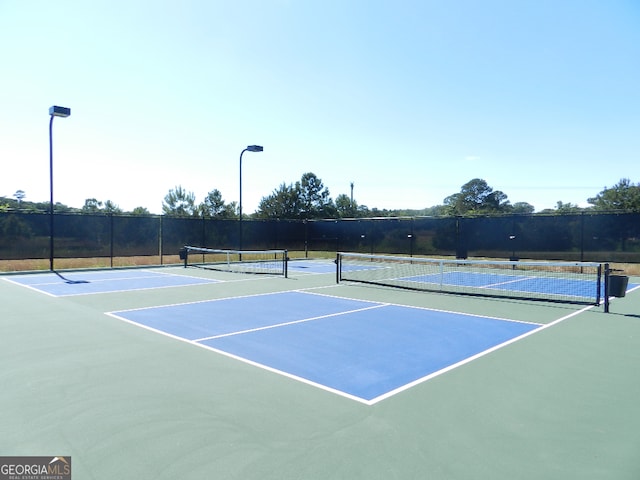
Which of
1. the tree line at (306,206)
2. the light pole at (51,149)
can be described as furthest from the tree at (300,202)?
the light pole at (51,149)

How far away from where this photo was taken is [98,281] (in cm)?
1284

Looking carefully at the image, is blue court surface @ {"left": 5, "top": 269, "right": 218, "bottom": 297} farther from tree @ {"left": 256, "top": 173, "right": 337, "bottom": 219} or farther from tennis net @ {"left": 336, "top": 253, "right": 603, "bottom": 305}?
tree @ {"left": 256, "top": 173, "right": 337, "bottom": 219}

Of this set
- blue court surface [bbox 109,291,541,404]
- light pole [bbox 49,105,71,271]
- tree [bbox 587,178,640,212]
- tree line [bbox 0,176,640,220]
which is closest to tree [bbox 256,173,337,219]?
tree line [bbox 0,176,640,220]

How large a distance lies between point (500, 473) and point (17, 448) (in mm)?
3231

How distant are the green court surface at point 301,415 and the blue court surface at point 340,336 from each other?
0.26 m

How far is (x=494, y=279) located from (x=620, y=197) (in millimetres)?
37700

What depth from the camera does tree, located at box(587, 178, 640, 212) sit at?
40.1 meters

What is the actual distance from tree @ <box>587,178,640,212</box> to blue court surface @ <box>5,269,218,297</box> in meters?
41.1

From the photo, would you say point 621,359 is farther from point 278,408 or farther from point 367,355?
point 278,408

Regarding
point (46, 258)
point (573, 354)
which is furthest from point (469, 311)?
point (46, 258)

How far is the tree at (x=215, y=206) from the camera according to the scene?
43.5 metres

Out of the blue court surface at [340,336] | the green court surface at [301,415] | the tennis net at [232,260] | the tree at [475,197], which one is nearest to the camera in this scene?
the green court surface at [301,415]

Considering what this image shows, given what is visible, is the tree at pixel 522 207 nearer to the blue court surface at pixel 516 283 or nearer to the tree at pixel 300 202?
the tree at pixel 300 202

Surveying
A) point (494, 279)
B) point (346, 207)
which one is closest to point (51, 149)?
point (494, 279)
